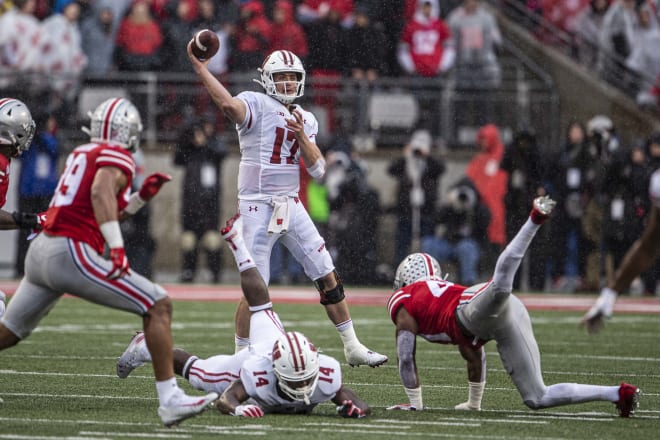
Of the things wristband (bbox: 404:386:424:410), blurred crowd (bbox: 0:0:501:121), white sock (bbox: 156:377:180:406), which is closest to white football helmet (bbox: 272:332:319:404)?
white sock (bbox: 156:377:180:406)

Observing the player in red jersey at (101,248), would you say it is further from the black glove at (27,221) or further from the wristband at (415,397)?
the wristband at (415,397)

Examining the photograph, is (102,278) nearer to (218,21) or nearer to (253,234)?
(253,234)

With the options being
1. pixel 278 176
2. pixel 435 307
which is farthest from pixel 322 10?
pixel 435 307

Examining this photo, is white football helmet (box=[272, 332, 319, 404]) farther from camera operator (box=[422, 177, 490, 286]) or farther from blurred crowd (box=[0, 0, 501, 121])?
blurred crowd (box=[0, 0, 501, 121])

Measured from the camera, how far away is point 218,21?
63.5 feet

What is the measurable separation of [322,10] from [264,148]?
1005 cm

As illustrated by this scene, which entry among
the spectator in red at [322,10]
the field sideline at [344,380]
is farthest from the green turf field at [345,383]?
the spectator in red at [322,10]

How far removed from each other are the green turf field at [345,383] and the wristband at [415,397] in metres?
0.10

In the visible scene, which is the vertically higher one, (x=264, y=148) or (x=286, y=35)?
(x=286, y=35)

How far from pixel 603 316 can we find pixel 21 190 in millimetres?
11963

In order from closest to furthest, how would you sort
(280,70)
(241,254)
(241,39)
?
(241,254), (280,70), (241,39)

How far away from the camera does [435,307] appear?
25.8 feet

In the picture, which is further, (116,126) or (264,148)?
(264,148)

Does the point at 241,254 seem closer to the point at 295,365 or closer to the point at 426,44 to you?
the point at 295,365
